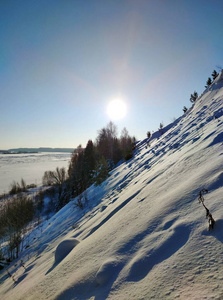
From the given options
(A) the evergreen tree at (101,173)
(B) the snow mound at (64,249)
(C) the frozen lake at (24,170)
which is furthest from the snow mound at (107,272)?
(C) the frozen lake at (24,170)

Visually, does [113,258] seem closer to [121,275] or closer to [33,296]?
[121,275]

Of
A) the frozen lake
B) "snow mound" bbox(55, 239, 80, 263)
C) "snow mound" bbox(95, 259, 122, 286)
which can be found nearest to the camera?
"snow mound" bbox(95, 259, 122, 286)

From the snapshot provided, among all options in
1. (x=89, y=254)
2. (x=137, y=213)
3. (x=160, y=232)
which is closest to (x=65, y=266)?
(x=89, y=254)

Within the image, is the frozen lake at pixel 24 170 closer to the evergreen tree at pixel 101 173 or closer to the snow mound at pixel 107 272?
the evergreen tree at pixel 101 173

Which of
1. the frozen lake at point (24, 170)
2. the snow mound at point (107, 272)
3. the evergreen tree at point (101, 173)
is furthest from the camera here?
the frozen lake at point (24, 170)

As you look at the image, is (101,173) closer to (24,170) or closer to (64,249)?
(64,249)

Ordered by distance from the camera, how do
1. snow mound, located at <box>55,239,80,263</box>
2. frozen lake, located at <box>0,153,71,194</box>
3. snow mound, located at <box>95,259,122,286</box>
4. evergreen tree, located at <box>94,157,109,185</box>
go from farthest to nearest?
frozen lake, located at <box>0,153,71,194</box> → evergreen tree, located at <box>94,157,109,185</box> → snow mound, located at <box>55,239,80,263</box> → snow mound, located at <box>95,259,122,286</box>

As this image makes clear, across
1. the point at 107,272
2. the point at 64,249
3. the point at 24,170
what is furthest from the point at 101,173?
the point at 24,170

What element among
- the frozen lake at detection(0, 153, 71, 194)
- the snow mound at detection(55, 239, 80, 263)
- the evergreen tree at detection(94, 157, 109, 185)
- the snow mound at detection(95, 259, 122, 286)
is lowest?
the snow mound at detection(95, 259, 122, 286)

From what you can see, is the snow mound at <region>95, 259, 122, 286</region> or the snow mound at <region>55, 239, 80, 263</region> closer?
the snow mound at <region>95, 259, 122, 286</region>

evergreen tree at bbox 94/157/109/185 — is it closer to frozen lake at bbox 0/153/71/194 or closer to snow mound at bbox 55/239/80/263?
snow mound at bbox 55/239/80/263

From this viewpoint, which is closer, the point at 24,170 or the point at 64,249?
the point at 64,249

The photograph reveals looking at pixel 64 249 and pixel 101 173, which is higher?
pixel 101 173

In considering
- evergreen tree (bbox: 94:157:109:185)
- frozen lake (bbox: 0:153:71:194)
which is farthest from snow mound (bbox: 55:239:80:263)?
frozen lake (bbox: 0:153:71:194)
